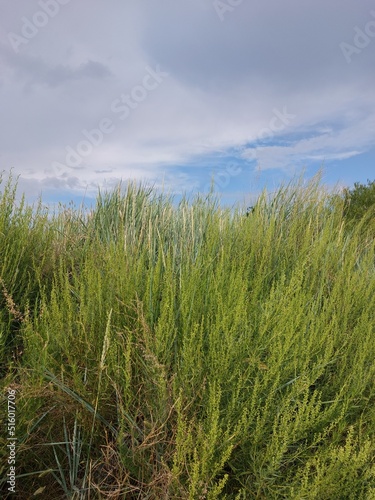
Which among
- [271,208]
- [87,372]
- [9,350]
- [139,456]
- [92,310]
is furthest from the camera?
[271,208]

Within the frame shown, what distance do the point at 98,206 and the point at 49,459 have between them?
13.8 ft

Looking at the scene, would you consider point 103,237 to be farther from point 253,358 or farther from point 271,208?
point 253,358

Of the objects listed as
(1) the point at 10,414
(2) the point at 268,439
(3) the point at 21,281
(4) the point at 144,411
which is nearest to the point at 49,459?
(1) the point at 10,414

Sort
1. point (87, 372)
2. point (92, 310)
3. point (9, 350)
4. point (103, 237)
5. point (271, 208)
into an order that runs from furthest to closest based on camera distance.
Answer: point (271, 208), point (103, 237), point (9, 350), point (92, 310), point (87, 372)

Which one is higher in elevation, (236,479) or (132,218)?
(132,218)

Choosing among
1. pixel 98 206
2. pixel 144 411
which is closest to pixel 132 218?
pixel 98 206

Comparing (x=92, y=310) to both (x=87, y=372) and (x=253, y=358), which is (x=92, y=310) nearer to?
(x=87, y=372)

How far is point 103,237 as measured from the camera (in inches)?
207


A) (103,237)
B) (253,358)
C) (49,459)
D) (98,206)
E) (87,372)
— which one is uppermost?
(98,206)

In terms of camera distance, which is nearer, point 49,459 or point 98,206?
point 49,459

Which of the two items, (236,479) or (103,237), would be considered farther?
(103,237)

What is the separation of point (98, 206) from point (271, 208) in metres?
2.36

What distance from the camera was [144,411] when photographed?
245 cm

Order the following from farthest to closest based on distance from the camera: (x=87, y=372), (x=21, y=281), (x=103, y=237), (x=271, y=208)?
1. (x=271, y=208)
2. (x=103, y=237)
3. (x=21, y=281)
4. (x=87, y=372)
